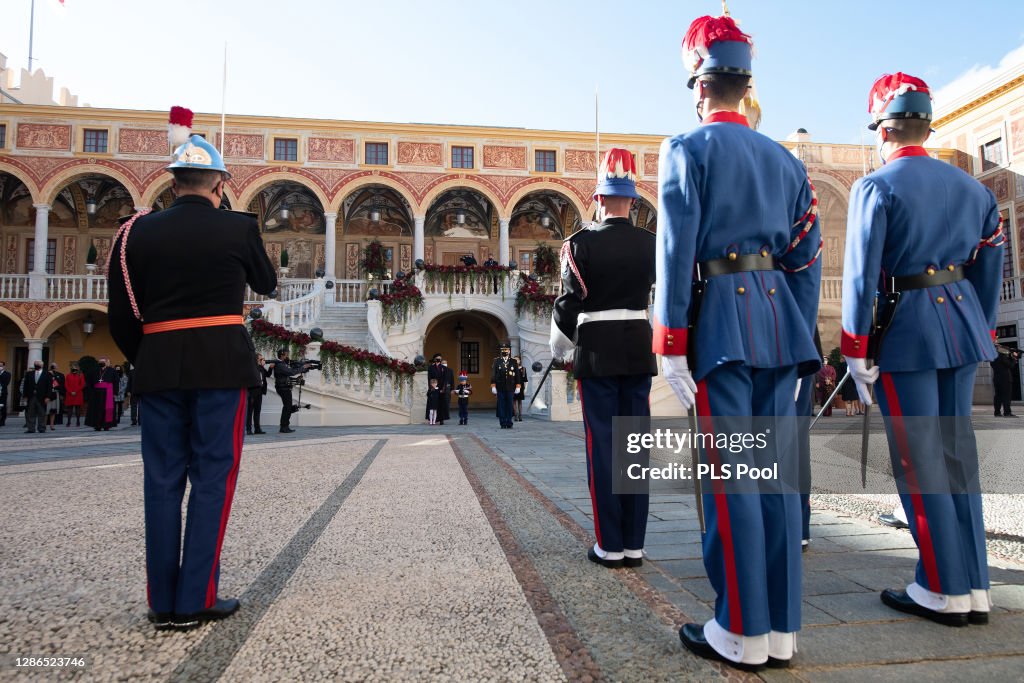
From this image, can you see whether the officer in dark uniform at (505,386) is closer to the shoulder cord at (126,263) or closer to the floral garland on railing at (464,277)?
the floral garland on railing at (464,277)

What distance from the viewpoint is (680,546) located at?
11.0 ft

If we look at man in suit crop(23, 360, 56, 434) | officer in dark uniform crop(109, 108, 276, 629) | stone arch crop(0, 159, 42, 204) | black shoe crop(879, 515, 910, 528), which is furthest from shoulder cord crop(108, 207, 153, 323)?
stone arch crop(0, 159, 42, 204)

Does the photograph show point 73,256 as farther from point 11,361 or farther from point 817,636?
point 817,636

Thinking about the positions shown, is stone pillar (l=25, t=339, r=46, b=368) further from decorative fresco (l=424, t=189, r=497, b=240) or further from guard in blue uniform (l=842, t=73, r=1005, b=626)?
guard in blue uniform (l=842, t=73, r=1005, b=626)

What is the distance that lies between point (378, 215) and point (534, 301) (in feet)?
35.1

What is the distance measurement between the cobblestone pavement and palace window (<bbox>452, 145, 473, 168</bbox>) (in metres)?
21.5

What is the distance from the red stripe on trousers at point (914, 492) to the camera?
2.30m

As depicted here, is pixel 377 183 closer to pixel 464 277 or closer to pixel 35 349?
pixel 464 277

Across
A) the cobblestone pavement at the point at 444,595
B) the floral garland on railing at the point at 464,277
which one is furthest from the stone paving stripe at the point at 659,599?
the floral garland on railing at the point at 464,277

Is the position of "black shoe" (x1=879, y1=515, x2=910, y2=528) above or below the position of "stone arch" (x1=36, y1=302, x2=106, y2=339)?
below

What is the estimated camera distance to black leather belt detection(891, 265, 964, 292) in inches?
101

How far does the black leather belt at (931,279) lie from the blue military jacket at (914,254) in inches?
0.6

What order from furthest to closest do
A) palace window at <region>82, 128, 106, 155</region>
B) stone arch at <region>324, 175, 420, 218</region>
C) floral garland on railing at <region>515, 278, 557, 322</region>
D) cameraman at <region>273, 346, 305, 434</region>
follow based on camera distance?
stone arch at <region>324, 175, 420, 218</region>
palace window at <region>82, 128, 106, 155</region>
floral garland on railing at <region>515, 278, 557, 322</region>
cameraman at <region>273, 346, 305, 434</region>

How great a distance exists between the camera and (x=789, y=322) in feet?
7.04
